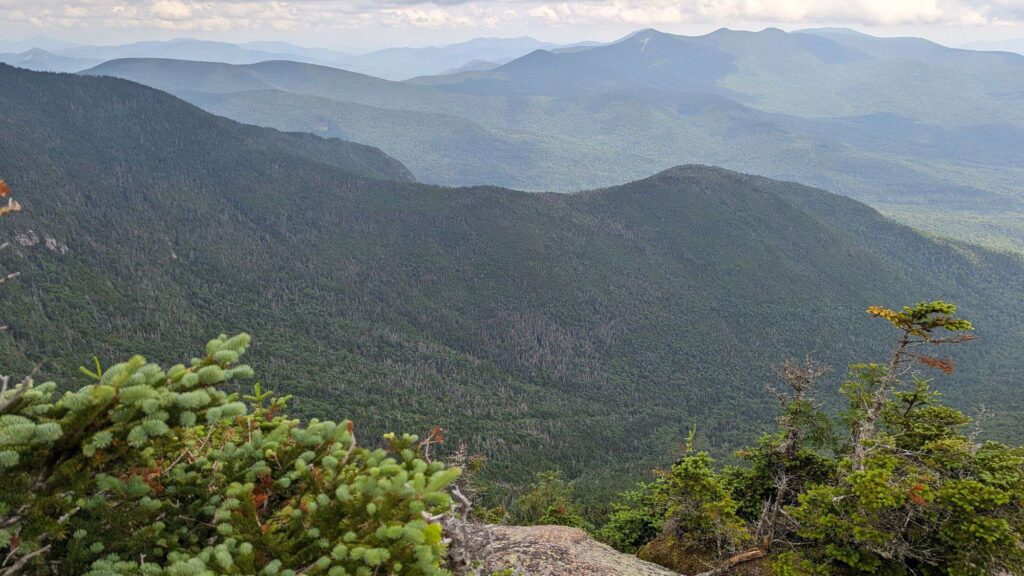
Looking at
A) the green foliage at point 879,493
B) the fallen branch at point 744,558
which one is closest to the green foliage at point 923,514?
the green foliage at point 879,493

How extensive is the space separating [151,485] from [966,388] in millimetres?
228393

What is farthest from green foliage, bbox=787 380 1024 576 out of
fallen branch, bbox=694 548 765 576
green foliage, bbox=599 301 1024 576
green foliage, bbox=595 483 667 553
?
A: green foliage, bbox=595 483 667 553

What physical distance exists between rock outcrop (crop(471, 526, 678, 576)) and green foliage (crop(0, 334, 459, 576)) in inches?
359

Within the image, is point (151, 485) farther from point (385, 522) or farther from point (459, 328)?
point (459, 328)

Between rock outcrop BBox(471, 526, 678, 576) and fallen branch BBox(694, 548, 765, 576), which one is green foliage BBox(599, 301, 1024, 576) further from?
rock outcrop BBox(471, 526, 678, 576)

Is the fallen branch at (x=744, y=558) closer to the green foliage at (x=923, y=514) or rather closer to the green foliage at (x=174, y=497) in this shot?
the green foliage at (x=923, y=514)

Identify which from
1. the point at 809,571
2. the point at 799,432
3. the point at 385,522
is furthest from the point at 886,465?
the point at 385,522

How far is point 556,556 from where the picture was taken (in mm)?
20141

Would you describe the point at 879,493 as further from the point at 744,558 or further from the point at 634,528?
the point at 634,528

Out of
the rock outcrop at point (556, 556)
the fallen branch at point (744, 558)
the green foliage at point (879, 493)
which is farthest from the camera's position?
the fallen branch at point (744, 558)

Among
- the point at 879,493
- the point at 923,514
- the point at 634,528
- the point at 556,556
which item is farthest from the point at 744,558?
the point at 634,528

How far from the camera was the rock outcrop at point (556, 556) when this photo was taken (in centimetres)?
1897

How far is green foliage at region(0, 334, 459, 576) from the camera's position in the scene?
26.1 feet

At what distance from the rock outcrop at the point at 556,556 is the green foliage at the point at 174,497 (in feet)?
29.9
